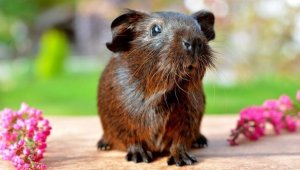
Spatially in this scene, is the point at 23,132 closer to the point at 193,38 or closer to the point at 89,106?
the point at 193,38

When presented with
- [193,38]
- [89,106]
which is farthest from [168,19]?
[89,106]

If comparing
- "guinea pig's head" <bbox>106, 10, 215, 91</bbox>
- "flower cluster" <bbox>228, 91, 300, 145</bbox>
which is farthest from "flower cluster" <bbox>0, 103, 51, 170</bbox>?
"flower cluster" <bbox>228, 91, 300, 145</bbox>

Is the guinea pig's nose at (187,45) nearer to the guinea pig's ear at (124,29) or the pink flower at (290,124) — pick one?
the guinea pig's ear at (124,29)

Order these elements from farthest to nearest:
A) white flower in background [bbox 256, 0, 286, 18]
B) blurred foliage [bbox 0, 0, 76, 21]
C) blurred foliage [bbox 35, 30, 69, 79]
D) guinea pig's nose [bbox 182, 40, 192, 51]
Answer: blurred foliage [bbox 0, 0, 76, 21] < blurred foliage [bbox 35, 30, 69, 79] < white flower in background [bbox 256, 0, 286, 18] < guinea pig's nose [bbox 182, 40, 192, 51]

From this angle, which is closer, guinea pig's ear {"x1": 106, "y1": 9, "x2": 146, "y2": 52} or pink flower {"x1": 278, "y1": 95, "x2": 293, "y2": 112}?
guinea pig's ear {"x1": 106, "y1": 9, "x2": 146, "y2": 52}

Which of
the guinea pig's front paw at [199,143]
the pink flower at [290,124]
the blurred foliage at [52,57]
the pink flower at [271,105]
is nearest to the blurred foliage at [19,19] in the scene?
the blurred foliage at [52,57]

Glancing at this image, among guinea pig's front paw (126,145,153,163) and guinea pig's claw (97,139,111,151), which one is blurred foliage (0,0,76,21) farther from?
guinea pig's front paw (126,145,153,163)
